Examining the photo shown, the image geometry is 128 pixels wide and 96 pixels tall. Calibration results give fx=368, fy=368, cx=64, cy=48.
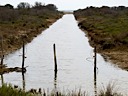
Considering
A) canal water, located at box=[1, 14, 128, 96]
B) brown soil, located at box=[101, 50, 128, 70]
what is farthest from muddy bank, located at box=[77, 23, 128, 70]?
canal water, located at box=[1, 14, 128, 96]

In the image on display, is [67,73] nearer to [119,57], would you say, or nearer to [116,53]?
[119,57]

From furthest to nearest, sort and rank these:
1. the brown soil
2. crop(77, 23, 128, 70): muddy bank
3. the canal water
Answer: crop(77, 23, 128, 70): muddy bank, the brown soil, the canal water

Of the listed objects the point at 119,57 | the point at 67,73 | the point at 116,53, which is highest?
the point at 116,53

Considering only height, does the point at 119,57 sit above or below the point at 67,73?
above

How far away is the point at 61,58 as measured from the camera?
32.8 metres

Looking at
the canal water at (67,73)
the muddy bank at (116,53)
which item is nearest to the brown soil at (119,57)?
the muddy bank at (116,53)

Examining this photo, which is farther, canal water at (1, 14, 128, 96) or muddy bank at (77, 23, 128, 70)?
muddy bank at (77, 23, 128, 70)

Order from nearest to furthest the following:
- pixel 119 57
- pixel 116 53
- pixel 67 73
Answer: pixel 67 73 → pixel 119 57 → pixel 116 53

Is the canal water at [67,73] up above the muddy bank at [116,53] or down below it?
below

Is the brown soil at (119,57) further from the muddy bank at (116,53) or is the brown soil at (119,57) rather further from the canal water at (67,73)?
the canal water at (67,73)

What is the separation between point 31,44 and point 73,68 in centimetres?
1611

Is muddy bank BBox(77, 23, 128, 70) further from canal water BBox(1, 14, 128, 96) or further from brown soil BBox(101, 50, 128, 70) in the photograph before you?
canal water BBox(1, 14, 128, 96)

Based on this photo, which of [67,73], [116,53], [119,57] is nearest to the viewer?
[67,73]

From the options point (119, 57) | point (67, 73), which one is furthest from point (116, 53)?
point (67, 73)
